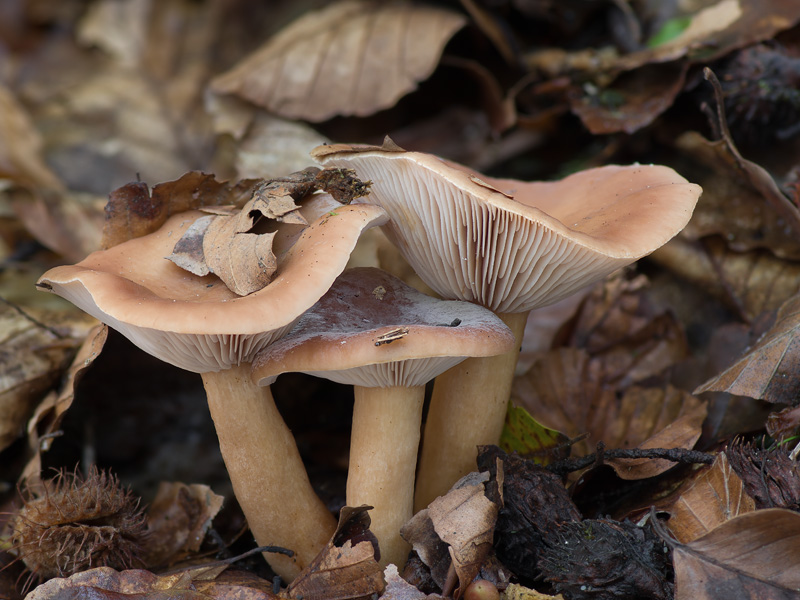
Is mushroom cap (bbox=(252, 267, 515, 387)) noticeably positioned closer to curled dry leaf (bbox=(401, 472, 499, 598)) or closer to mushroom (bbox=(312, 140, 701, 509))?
mushroom (bbox=(312, 140, 701, 509))

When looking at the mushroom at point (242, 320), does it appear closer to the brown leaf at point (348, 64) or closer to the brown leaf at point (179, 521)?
the brown leaf at point (179, 521)

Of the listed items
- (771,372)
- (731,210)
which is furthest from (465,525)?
(731,210)

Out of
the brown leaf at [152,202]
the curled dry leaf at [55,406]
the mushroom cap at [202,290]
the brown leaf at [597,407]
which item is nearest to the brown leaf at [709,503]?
the brown leaf at [597,407]

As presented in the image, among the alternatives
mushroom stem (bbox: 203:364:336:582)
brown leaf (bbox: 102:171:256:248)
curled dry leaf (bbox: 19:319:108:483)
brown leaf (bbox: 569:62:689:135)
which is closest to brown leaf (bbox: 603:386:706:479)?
mushroom stem (bbox: 203:364:336:582)

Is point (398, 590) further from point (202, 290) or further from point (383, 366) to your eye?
point (202, 290)

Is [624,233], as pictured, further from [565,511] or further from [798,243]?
[798,243]

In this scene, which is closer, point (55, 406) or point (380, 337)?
point (380, 337)
